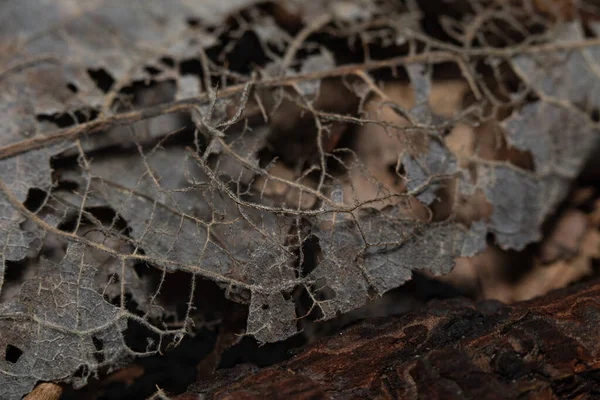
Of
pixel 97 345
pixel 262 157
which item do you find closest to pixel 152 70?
pixel 262 157

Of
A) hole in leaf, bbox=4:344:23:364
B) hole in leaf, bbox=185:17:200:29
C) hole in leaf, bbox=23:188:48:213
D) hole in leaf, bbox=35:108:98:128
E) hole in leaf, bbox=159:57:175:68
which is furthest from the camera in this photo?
hole in leaf, bbox=185:17:200:29

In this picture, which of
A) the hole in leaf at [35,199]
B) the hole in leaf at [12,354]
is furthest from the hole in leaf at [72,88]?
the hole in leaf at [12,354]

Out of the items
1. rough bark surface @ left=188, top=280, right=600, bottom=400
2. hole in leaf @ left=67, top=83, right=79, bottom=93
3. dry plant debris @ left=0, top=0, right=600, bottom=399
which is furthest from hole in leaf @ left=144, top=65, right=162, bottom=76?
rough bark surface @ left=188, top=280, right=600, bottom=400

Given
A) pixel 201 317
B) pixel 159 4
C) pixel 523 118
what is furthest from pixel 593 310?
pixel 159 4

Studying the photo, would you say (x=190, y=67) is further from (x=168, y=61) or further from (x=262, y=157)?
(x=262, y=157)

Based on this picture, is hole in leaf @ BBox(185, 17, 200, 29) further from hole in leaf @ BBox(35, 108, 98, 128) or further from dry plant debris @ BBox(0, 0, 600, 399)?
hole in leaf @ BBox(35, 108, 98, 128)

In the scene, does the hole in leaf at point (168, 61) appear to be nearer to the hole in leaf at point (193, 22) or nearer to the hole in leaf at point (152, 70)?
the hole in leaf at point (152, 70)
